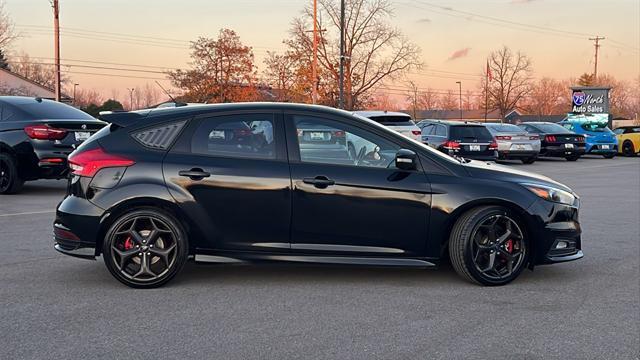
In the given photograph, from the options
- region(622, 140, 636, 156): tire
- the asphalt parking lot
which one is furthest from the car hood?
region(622, 140, 636, 156): tire

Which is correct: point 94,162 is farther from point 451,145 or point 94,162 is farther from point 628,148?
point 628,148

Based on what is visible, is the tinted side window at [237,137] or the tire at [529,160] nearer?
the tinted side window at [237,137]

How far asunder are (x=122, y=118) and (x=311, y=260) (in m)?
1.95

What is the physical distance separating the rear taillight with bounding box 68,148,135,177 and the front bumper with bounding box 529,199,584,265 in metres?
3.33

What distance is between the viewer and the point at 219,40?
69625 mm

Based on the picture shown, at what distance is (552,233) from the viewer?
518cm

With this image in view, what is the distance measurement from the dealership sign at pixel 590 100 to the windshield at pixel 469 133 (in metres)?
23.9

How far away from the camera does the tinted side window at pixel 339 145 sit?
198 inches

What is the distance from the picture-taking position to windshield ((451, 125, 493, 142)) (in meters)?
18.8

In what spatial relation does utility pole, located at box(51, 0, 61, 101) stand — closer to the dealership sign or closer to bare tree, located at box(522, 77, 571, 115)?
the dealership sign

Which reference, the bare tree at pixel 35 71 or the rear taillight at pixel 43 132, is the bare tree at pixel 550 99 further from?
the rear taillight at pixel 43 132

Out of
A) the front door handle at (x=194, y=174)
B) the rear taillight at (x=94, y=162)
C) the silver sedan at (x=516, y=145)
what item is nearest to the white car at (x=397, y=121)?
the silver sedan at (x=516, y=145)

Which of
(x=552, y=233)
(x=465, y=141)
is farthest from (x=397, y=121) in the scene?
(x=552, y=233)

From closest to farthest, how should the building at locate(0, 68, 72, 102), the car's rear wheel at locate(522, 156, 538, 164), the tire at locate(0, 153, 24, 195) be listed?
the tire at locate(0, 153, 24, 195), the car's rear wheel at locate(522, 156, 538, 164), the building at locate(0, 68, 72, 102)
